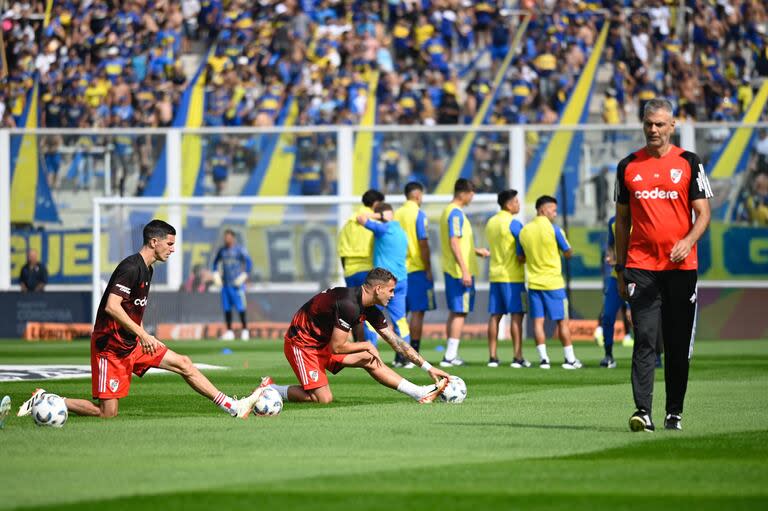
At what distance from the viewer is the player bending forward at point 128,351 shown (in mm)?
11633

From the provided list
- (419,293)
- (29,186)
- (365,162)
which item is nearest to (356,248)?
(419,293)

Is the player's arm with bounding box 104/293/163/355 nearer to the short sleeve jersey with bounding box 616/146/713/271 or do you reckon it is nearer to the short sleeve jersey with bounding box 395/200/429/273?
the short sleeve jersey with bounding box 616/146/713/271

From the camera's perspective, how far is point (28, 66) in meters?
36.5

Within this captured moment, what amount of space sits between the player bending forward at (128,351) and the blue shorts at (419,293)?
790 centimetres

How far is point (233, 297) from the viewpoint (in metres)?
28.3

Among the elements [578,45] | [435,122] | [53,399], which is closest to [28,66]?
[435,122]

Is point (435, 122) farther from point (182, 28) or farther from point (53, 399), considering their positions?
point (53, 399)

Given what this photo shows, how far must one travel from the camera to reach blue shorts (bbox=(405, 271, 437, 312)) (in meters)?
19.7

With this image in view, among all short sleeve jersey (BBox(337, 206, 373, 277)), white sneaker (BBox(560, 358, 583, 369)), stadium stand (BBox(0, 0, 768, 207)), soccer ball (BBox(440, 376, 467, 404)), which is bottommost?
white sneaker (BBox(560, 358, 583, 369))

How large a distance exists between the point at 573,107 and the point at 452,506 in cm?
2477

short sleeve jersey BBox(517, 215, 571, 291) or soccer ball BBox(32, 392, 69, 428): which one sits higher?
short sleeve jersey BBox(517, 215, 571, 291)

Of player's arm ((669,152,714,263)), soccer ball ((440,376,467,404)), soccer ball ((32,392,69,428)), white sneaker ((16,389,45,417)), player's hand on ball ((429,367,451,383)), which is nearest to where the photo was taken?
player's arm ((669,152,714,263))

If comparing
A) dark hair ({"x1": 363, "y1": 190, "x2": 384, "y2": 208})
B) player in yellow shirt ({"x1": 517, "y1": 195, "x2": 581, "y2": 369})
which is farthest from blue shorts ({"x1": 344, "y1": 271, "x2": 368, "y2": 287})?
player in yellow shirt ({"x1": 517, "y1": 195, "x2": 581, "y2": 369})

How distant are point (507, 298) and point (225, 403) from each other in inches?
331
